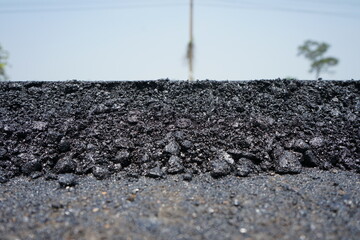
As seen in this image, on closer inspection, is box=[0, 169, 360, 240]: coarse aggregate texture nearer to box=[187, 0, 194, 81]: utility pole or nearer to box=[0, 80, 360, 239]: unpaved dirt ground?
box=[0, 80, 360, 239]: unpaved dirt ground

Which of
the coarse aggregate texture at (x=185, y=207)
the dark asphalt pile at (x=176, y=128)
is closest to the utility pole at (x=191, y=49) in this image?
the dark asphalt pile at (x=176, y=128)

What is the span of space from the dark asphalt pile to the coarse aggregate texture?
0.20 metres

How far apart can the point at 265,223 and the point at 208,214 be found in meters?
0.42

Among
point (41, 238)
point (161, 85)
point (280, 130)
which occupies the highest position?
point (161, 85)

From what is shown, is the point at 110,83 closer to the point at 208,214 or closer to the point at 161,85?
the point at 161,85

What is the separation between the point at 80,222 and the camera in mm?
1901

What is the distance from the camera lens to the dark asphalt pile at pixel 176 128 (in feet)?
9.70

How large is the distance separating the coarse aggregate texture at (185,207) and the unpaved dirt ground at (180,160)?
0.01 metres

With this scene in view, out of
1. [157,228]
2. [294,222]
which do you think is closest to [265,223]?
[294,222]

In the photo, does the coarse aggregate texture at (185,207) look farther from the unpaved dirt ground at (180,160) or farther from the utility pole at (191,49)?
the utility pole at (191,49)

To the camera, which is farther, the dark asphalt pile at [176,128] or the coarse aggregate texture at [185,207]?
the dark asphalt pile at [176,128]

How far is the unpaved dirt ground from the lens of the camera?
6.23 ft

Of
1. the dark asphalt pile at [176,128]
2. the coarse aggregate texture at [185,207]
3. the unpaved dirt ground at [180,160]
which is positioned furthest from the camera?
the dark asphalt pile at [176,128]

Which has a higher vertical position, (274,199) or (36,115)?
(36,115)
